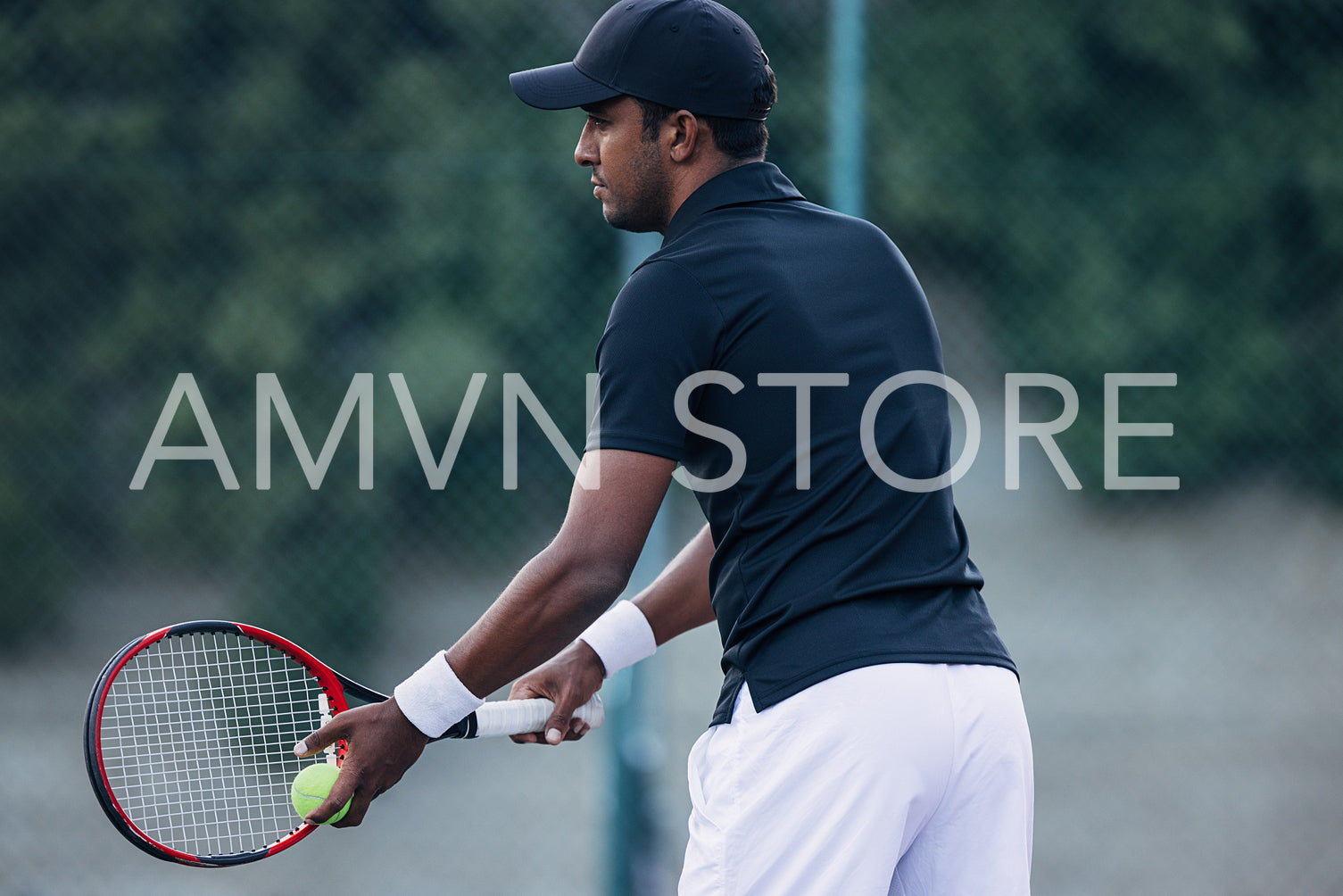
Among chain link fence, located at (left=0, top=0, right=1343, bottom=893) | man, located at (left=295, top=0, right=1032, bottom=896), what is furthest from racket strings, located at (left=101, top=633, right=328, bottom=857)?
man, located at (left=295, top=0, right=1032, bottom=896)

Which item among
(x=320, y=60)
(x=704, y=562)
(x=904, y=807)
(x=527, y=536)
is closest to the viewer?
(x=904, y=807)

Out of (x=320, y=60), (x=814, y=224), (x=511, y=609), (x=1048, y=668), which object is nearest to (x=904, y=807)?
(x=511, y=609)

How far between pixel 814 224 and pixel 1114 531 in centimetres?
329

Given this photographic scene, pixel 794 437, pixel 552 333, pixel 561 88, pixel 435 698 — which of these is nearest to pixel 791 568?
pixel 794 437

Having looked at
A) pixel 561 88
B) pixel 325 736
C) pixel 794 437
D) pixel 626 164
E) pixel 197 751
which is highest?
pixel 561 88

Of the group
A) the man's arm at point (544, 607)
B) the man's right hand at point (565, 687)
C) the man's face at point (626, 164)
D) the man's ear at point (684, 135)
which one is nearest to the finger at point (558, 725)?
the man's right hand at point (565, 687)

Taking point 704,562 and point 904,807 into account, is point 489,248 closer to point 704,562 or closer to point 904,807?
point 704,562

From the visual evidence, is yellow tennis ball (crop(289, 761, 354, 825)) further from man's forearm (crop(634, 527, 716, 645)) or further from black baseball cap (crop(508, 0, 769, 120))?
black baseball cap (crop(508, 0, 769, 120))

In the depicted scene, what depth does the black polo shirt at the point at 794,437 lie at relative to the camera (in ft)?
5.13

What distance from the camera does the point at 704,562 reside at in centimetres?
208

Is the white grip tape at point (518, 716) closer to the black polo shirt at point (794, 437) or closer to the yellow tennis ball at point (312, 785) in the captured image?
the yellow tennis ball at point (312, 785)

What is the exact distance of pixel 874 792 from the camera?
1.52 metres

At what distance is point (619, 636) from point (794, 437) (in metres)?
0.63

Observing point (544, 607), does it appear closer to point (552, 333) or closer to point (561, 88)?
point (561, 88)
